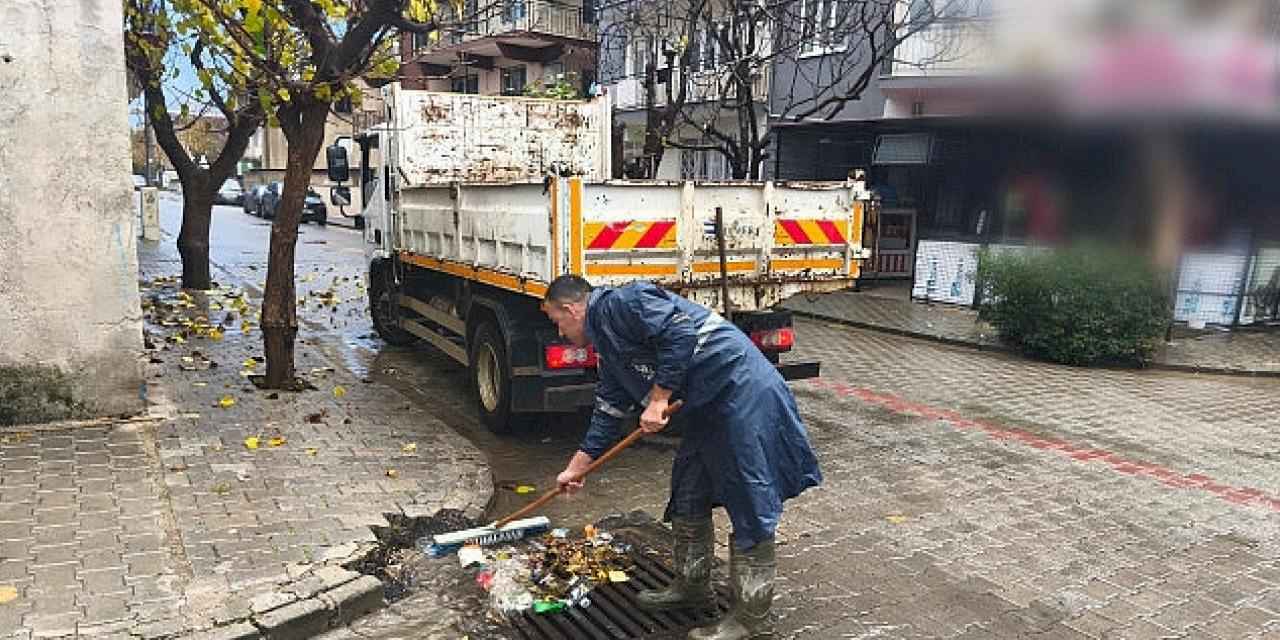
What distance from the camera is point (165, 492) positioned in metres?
4.79

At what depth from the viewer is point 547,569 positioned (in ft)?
13.7

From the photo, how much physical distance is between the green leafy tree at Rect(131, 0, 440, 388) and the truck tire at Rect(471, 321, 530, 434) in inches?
67.0

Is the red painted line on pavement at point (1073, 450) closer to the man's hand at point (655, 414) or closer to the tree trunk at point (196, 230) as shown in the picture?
the man's hand at point (655, 414)

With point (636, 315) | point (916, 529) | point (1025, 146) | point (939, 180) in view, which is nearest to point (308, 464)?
point (636, 315)

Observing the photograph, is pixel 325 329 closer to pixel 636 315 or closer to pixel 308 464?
pixel 308 464

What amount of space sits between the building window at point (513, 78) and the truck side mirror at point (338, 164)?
1580 centimetres

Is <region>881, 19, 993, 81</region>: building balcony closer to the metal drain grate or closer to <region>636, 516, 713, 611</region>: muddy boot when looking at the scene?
<region>636, 516, 713, 611</region>: muddy boot

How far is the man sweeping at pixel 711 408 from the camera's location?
3.34 m

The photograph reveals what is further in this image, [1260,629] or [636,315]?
[1260,629]

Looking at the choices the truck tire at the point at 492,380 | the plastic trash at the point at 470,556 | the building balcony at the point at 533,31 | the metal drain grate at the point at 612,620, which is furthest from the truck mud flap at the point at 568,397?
the building balcony at the point at 533,31

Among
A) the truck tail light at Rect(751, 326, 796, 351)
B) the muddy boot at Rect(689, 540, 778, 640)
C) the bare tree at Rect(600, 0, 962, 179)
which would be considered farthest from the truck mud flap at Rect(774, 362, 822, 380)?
the bare tree at Rect(600, 0, 962, 179)

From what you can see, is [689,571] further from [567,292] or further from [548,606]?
[567,292]

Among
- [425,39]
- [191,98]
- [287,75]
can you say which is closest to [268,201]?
[191,98]

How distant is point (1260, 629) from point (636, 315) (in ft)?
10.0
